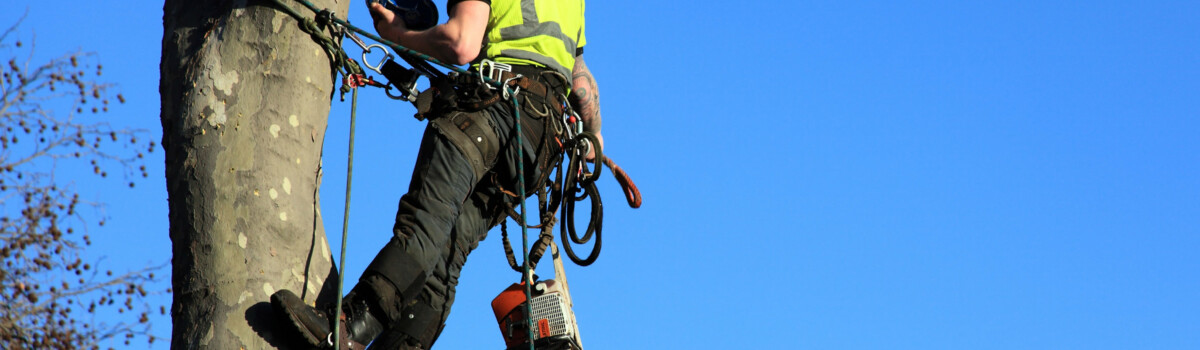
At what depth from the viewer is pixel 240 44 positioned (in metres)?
3.12

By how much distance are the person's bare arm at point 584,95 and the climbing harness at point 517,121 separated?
163 mm

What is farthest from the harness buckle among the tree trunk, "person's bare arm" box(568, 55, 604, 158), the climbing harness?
"person's bare arm" box(568, 55, 604, 158)

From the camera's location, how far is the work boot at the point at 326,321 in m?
2.89

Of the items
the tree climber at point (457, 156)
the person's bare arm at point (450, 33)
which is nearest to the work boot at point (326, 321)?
the tree climber at point (457, 156)

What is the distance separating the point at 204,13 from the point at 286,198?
0.56 metres

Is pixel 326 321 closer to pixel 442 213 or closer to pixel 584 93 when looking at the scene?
pixel 442 213

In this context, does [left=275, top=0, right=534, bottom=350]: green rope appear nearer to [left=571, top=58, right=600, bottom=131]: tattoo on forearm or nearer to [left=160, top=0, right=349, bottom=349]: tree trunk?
[left=160, top=0, right=349, bottom=349]: tree trunk

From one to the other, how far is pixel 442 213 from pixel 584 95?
4.30ft

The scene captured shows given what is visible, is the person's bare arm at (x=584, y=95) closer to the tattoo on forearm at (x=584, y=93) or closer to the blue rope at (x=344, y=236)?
the tattoo on forearm at (x=584, y=93)

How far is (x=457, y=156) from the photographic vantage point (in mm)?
3461

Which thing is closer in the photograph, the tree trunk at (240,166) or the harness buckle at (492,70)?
the tree trunk at (240,166)

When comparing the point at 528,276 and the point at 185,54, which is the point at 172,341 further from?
the point at 528,276

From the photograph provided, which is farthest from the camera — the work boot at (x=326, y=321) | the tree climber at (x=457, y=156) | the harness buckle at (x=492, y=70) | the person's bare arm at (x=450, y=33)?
the harness buckle at (x=492, y=70)

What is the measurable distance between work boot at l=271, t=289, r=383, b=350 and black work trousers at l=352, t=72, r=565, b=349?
0.05 meters
